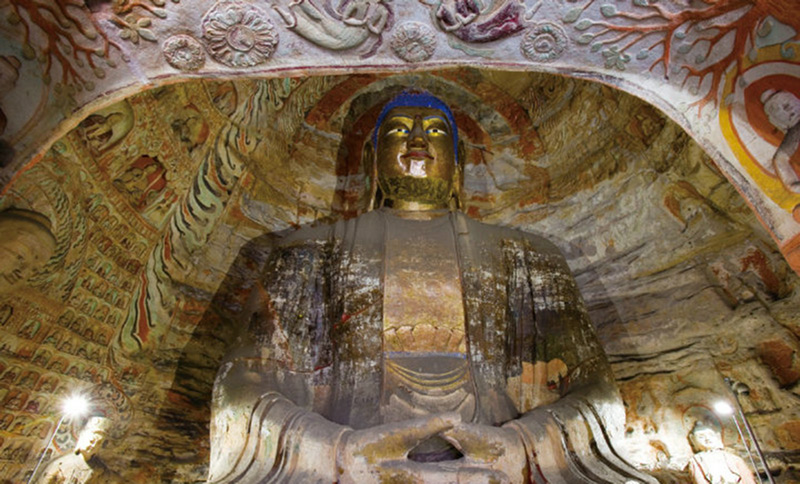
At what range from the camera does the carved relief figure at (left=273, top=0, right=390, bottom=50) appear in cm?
220

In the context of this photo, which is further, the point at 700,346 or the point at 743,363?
the point at 700,346

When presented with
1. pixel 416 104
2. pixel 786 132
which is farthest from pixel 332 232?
pixel 786 132

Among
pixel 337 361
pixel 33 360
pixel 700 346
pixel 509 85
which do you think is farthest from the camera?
pixel 509 85

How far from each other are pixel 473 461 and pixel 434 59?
1.80 metres

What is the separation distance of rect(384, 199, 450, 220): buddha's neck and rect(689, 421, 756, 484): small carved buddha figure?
2.22 meters

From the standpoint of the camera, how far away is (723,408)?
332 centimetres

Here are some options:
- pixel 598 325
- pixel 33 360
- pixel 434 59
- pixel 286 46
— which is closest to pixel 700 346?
pixel 598 325

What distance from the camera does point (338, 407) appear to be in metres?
3.00

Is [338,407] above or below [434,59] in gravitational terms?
below

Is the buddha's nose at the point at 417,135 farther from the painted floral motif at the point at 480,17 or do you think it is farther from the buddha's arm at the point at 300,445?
the buddha's arm at the point at 300,445

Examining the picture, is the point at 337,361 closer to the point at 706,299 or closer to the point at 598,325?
the point at 598,325

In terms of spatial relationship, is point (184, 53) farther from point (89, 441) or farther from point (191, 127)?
point (89, 441)

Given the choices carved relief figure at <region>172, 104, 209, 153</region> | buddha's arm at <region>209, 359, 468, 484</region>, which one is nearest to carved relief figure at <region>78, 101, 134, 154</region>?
carved relief figure at <region>172, 104, 209, 153</region>

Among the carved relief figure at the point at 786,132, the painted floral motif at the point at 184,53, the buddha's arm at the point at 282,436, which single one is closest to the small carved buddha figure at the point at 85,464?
the buddha's arm at the point at 282,436
